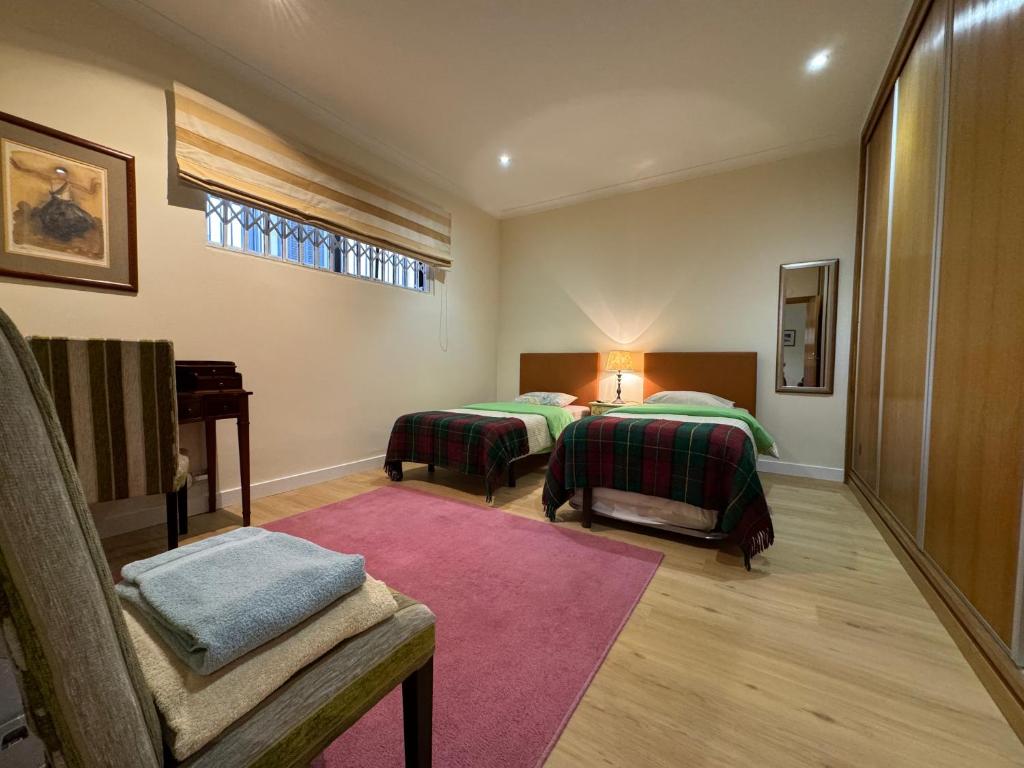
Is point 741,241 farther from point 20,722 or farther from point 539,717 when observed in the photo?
point 20,722

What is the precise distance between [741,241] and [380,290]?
10.4 ft

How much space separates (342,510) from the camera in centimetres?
251

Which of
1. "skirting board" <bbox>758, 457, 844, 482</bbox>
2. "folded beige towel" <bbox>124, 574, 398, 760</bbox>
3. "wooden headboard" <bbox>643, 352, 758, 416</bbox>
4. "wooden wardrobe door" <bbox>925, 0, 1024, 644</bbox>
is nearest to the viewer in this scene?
"folded beige towel" <bbox>124, 574, 398, 760</bbox>

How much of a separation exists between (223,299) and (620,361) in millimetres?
3090

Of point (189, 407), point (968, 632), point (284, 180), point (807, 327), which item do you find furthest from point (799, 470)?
point (284, 180)

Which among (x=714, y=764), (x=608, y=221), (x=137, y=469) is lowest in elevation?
(x=714, y=764)

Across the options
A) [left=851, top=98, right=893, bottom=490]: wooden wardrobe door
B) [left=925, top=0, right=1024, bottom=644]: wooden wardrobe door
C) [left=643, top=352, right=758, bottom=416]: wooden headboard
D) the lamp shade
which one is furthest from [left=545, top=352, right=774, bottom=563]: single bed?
the lamp shade

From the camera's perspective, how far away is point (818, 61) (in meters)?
2.38

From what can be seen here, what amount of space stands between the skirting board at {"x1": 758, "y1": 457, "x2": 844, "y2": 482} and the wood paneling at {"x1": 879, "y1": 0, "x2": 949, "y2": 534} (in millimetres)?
1019

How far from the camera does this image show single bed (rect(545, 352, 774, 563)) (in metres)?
1.87

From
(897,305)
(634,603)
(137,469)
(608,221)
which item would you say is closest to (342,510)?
(137,469)

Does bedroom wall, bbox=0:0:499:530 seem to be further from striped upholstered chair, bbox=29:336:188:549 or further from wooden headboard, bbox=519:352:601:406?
wooden headboard, bbox=519:352:601:406

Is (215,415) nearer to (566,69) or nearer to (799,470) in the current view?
(566,69)

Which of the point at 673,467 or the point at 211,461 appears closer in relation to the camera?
the point at 673,467
